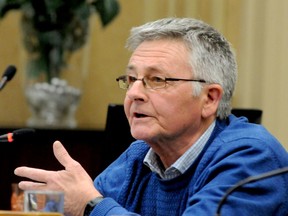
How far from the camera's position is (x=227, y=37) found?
4453mm

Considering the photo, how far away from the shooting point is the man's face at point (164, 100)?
2246 mm

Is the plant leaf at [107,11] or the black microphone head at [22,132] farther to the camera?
the plant leaf at [107,11]

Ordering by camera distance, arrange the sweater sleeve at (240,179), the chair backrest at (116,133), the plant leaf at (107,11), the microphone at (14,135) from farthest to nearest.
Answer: the plant leaf at (107,11) → the chair backrest at (116,133) → the microphone at (14,135) → the sweater sleeve at (240,179)

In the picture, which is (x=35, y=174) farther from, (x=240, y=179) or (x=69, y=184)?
(x=240, y=179)

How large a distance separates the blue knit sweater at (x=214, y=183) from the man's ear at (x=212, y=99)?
0.16 ft

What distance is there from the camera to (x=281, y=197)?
6.72 ft

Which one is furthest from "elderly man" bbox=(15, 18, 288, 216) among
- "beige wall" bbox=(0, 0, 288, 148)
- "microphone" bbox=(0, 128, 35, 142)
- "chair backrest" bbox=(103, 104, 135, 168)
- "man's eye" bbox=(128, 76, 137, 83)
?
"beige wall" bbox=(0, 0, 288, 148)

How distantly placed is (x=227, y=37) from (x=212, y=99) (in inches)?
86.3

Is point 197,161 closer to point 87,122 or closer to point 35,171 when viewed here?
point 35,171

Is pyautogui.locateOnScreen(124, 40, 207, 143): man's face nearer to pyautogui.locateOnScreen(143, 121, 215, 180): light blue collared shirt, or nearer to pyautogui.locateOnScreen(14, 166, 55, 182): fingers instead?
pyautogui.locateOnScreen(143, 121, 215, 180): light blue collared shirt

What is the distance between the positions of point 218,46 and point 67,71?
6.78 ft

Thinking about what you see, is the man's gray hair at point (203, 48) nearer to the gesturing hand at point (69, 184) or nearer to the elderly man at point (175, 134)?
the elderly man at point (175, 134)

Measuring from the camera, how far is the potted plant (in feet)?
13.6

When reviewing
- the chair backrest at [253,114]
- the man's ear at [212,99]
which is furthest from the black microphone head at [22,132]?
the chair backrest at [253,114]
